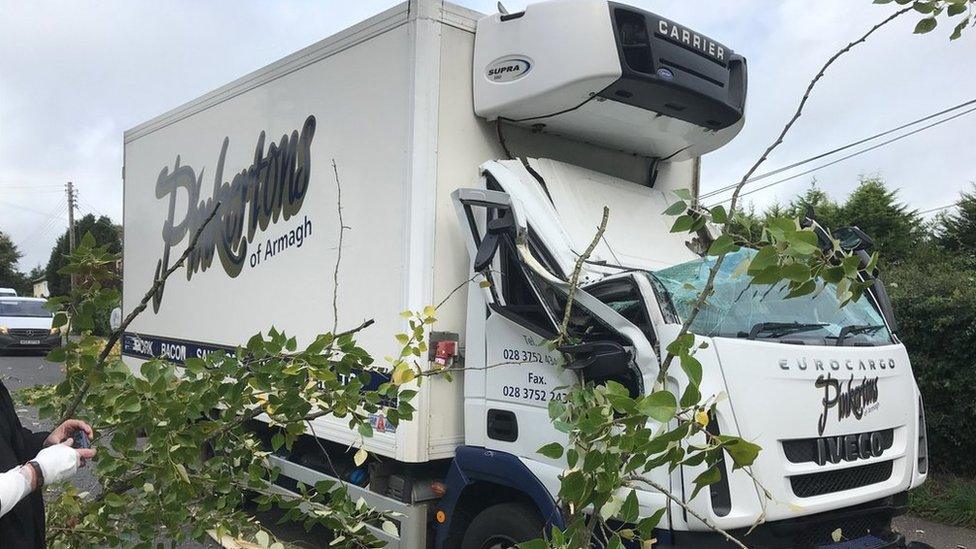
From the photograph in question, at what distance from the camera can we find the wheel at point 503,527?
139 inches

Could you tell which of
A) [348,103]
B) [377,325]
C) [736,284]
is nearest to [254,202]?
[348,103]

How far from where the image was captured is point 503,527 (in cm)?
366

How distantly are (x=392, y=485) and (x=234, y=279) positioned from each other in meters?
2.15

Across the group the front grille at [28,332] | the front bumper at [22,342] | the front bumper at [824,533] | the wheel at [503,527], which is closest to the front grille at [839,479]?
the front bumper at [824,533]

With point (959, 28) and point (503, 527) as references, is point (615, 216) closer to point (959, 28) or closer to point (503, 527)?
point (503, 527)

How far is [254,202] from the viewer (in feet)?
17.1

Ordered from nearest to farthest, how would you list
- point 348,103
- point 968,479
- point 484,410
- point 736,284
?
point 736,284, point 484,410, point 348,103, point 968,479

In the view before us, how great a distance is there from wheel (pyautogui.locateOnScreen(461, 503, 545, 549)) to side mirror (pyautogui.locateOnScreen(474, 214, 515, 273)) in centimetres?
119

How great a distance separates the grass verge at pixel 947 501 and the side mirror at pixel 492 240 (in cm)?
479

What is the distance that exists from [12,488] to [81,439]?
1.90 ft

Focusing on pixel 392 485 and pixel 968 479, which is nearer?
pixel 392 485

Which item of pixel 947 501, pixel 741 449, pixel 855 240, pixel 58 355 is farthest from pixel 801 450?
pixel 947 501

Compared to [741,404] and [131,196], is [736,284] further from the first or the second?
[131,196]

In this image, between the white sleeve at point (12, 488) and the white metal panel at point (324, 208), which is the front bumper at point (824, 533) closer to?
the white metal panel at point (324, 208)
